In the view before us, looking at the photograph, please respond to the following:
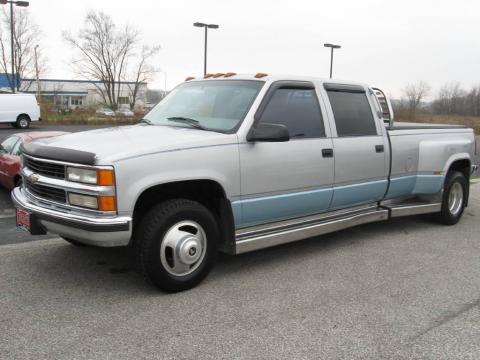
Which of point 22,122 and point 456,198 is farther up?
point 22,122

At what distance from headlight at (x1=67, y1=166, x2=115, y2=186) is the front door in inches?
49.2

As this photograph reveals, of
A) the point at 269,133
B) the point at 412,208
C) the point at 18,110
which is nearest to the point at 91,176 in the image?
the point at 269,133

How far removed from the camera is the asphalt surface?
3289 mm

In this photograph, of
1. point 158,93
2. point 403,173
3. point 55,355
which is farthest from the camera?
point 158,93

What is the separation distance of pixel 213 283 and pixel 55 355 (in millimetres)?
1659

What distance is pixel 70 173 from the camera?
3900 mm

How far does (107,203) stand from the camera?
3734 mm

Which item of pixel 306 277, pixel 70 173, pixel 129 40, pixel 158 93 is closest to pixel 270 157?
pixel 306 277

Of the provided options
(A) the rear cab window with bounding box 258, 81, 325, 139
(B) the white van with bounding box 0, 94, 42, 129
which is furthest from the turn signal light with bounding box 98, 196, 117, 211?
(B) the white van with bounding box 0, 94, 42, 129

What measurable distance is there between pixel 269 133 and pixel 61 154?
177 cm

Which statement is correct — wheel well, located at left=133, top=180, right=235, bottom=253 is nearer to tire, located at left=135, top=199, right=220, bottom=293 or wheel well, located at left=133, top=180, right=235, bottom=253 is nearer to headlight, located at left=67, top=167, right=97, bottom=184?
tire, located at left=135, top=199, right=220, bottom=293

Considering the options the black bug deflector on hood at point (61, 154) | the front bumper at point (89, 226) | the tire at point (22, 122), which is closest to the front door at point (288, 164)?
the front bumper at point (89, 226)

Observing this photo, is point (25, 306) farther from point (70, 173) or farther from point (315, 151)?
point (315, 151)

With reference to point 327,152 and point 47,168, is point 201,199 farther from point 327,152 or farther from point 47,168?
point 327,152
